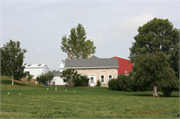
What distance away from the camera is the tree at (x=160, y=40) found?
1523 inches

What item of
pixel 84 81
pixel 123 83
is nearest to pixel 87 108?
pixel 123 83

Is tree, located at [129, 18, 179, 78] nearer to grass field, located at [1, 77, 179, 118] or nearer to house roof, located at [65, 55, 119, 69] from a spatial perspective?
house roof, located at [65, 55, 119, 69]

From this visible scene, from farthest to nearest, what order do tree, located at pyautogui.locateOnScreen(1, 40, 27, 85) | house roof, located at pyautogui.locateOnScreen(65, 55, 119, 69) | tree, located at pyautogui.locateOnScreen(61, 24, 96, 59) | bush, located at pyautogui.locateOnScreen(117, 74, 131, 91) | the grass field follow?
tree, located at pyautogui.locateOnScreen(61, 24, 96, 59)
house roof, located at pyautogui.locateOnScreen(65, 55, 119, 69)
tree, located at pyautogui.locateOnScreen(1, 40, 27, 85)
bush, located at pyautogui.locateOnScreen(117, 74, 131, 91)
the grass field

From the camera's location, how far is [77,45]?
55.8 m

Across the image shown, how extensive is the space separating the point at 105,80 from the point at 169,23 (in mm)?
17076

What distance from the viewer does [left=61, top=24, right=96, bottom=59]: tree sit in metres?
55.6

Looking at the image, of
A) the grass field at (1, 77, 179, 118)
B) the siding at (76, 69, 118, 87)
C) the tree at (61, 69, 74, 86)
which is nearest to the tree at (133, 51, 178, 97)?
the grass field at (1, 77, 179, 118)

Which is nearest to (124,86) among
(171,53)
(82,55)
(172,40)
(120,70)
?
(171,53)

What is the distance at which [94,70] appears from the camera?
4309cm

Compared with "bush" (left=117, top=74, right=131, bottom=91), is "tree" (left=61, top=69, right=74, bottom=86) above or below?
above

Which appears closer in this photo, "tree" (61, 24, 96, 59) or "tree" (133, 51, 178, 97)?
"tree" (133, 51, 178, 97)

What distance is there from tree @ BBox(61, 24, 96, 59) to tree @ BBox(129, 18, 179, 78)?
17.3m

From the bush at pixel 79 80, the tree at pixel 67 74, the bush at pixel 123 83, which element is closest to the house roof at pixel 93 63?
the bush at pixel 79 80

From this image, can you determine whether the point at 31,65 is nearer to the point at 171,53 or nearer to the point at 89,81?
the point at 89,81
